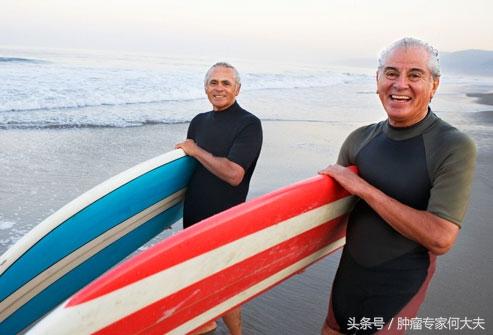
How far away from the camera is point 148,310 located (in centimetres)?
148

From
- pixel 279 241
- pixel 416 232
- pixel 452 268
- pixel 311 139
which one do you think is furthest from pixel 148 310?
pixel 311 139

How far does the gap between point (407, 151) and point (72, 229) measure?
192 centimetres

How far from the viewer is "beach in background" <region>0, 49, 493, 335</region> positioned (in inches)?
122

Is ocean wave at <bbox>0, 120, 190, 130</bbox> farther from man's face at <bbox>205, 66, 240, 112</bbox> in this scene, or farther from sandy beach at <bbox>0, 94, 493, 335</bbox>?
man's face at <bbox>205, 66, 240, 112</bbox>

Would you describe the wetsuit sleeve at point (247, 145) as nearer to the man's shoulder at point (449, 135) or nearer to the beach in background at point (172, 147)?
the man's shoulder at point (449, 135)

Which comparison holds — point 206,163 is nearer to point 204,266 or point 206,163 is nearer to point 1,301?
point 204,266

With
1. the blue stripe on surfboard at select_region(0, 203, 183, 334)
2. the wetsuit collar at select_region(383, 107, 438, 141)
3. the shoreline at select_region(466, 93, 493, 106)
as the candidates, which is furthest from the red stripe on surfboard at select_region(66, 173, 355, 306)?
the shoreline at select_region(466, 93, 493, 106)

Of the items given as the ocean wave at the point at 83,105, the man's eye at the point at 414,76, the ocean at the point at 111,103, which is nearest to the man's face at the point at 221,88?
the man's eye at the point at 414,76

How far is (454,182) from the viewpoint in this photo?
4.75 feet

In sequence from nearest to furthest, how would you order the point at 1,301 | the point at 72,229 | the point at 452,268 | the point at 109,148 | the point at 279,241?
the point at 279,241, the point at 1,301, the point at 72,229, the point at 452,268, the point at 109,148

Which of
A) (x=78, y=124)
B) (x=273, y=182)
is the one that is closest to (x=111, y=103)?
(x=78, y=124)

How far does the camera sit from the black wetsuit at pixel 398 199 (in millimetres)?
1465

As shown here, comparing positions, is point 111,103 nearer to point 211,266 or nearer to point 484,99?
point 211,266

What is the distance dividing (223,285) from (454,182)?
968mm
